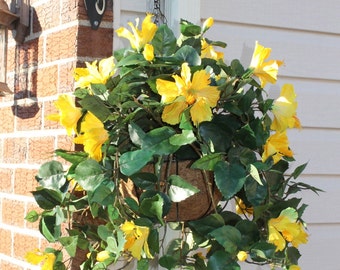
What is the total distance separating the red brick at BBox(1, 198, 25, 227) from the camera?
2.16 meters

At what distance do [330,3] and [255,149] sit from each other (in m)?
0.90

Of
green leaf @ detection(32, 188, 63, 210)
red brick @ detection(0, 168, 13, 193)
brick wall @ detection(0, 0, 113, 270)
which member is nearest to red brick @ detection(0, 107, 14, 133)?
brick wall @ detection(0, 0, 113, 270)

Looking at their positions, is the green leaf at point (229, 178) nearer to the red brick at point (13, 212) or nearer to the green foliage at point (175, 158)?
the green foliage at point (175, 158)

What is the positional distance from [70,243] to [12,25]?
2.50ft

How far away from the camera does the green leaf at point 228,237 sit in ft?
5.23

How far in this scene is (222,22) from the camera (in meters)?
2.20

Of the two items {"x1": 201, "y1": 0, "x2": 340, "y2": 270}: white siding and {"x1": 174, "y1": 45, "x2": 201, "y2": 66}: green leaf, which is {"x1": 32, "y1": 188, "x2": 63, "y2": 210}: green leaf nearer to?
{"x1": 174, "y1": 45, "x2": 201, "y2": 66}: green leaf

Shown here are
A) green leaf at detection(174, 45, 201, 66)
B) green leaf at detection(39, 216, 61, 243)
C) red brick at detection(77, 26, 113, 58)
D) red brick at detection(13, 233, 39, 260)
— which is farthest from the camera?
red brick at detection(13, 233, 39, 260)

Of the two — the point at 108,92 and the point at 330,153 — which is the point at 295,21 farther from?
the point at 108,92

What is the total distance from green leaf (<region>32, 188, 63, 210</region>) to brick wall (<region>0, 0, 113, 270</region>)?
21 cm

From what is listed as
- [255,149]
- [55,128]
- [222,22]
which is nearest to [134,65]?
[255,149]

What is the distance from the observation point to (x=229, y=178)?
1.58 m

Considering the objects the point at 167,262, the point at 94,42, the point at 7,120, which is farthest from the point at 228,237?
the point at 7,120

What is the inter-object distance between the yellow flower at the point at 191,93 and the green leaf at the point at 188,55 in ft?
0.24
